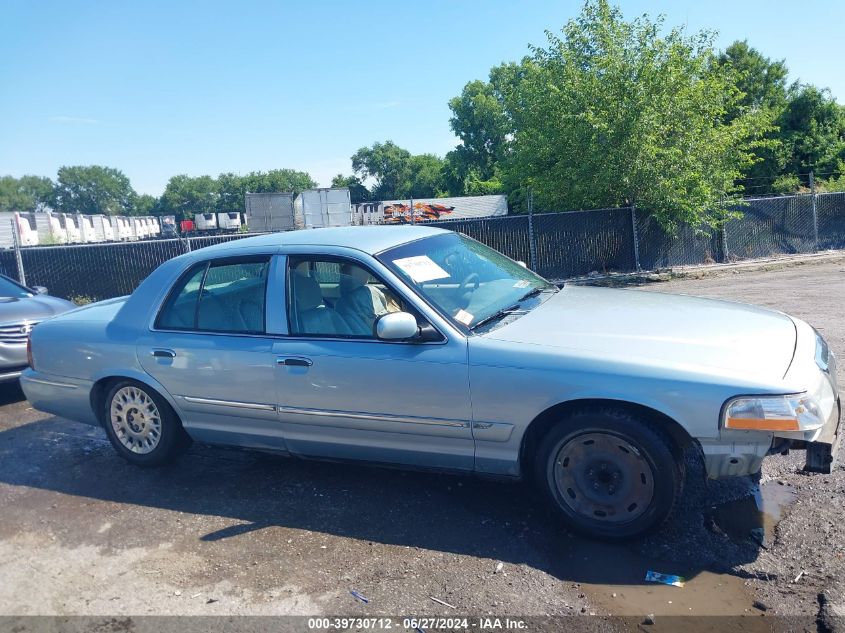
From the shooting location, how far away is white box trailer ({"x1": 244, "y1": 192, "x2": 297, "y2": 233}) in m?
31.0

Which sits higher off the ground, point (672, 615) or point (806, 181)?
point (806, 181)

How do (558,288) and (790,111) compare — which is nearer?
(558,288)

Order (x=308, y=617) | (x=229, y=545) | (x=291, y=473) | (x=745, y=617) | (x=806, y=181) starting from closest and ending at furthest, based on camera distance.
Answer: (x=745, y=617) < (x=308, y=617) < (x=229, y=545) < (x=291, y=473) < (x=806, y=181)

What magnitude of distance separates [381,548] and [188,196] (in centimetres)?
9203

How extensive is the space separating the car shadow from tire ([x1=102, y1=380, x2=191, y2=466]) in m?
0.16

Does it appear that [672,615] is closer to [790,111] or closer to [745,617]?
[745,617]

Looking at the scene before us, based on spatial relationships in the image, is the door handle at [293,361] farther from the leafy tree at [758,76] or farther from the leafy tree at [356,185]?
the leafy tree at [356,185]

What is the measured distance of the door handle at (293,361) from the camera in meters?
4.01

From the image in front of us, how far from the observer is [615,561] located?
3.30 meters

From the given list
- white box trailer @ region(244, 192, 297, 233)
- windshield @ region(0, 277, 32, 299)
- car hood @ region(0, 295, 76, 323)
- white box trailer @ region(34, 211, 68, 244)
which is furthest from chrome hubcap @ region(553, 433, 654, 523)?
white box trailer @ region(34, 211, 68, 244)

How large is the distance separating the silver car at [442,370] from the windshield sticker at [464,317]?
0.04ft

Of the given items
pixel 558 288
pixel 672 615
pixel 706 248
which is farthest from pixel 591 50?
pixel 672 615

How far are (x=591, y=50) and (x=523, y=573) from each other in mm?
17227

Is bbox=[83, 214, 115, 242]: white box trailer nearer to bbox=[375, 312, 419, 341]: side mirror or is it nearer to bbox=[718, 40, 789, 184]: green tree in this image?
bbox=[718, 40, 789, 184]: green tree
